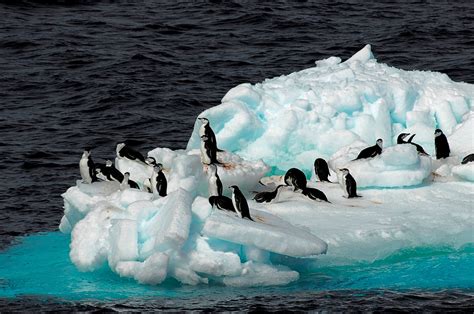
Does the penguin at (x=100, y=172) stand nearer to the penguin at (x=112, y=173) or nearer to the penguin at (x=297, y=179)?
the penguin at (x=112, y=173)

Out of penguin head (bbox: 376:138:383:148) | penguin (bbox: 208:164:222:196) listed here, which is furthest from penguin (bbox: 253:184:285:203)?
penguin head (bbox: 376:138:383:148)

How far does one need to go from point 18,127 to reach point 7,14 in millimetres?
11738

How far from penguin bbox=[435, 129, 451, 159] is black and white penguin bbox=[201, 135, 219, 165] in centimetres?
426

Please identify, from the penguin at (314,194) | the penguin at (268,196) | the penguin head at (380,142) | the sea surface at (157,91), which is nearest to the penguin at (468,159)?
the penguin head at (380,142)

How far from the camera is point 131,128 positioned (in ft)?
101

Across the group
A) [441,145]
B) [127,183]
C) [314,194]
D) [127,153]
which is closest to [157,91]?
[127,153]

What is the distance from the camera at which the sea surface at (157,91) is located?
58.6ft

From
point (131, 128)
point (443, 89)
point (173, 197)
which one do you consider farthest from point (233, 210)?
point (131, 128)

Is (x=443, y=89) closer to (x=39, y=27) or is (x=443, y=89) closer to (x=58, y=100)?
(x=58, y=100)

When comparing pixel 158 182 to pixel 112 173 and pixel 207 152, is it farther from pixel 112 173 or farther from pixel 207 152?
pixel 112 173

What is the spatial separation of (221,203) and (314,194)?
2312 millimetres

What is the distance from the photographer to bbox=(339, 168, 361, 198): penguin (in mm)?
20781

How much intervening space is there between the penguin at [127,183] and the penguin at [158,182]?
19.0 inches

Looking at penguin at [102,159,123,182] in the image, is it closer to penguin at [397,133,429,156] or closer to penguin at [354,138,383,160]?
penguin at [354,138,383,160]
